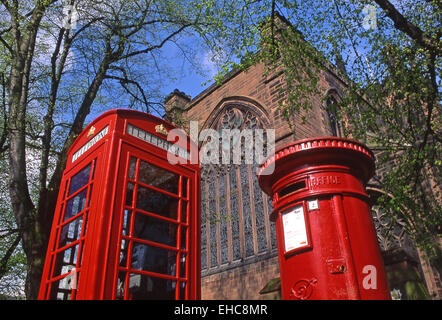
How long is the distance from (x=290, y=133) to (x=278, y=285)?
416 centimetres

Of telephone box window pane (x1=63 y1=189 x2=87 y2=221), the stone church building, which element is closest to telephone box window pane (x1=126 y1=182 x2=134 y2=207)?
telephone box window pane (x1=63 y1=189 x2=87 y2=221)

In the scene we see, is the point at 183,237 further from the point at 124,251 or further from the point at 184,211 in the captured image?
the point at 124,251

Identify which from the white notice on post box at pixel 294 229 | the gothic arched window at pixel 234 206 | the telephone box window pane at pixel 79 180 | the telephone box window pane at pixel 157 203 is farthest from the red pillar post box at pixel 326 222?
the gothic arched window at pixel 234 206

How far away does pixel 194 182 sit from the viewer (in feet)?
12.6

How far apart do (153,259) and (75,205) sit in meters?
1.03

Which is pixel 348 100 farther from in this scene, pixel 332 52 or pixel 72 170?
pixel 72 170

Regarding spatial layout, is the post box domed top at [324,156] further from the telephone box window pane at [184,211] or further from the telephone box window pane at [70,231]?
the telephone box window pane at [70,231]

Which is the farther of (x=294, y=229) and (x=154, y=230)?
(x=154, y=230)

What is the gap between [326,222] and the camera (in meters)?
2.94

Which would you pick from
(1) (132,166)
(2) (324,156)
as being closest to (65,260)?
(1) (132,166)

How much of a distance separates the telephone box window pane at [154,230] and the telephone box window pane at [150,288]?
1.16 ft

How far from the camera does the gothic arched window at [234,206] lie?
1042cm

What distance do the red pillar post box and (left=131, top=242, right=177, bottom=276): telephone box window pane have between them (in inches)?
42.3

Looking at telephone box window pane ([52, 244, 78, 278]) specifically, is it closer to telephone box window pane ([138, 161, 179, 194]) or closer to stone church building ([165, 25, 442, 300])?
telephone box window pane ([138, 161, 179, 194])
